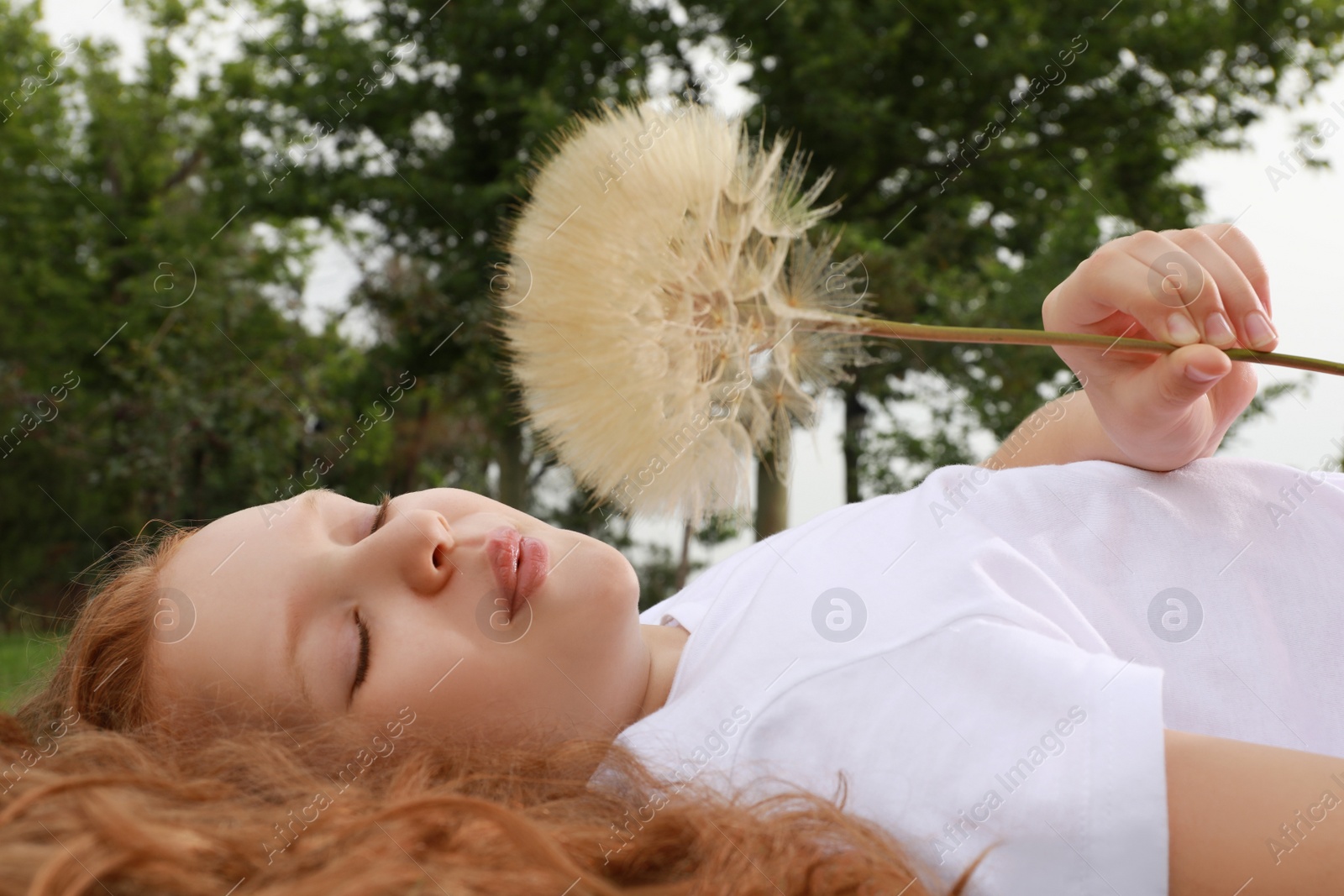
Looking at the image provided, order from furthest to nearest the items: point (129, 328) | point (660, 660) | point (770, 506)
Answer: point (129, 328), point (770, 506), point (660, 660)

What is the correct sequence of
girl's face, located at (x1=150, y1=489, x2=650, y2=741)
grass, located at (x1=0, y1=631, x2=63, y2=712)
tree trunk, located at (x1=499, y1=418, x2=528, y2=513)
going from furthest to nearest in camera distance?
tree trunk, located at (x1=499, y1=418, x2=528, y2=513) → grass, located at (x1=0, y1=631, x2=63, y2=712) → girl's face, located at (x1=150, y1=489, x2=650, y2=741)

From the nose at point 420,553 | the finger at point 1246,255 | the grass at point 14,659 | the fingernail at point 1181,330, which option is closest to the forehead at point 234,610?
the nose at point 420,553

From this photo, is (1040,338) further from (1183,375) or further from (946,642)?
(946,642)

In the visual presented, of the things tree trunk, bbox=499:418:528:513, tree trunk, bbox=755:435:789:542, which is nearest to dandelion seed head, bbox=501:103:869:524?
tree trunk, bbox=755:435:789:542

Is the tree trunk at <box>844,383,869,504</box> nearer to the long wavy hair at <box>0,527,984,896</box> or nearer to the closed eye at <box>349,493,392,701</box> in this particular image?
the closed eye at <box>349,493,392,701</box>

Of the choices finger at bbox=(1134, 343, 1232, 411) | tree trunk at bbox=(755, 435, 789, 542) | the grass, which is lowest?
the grass

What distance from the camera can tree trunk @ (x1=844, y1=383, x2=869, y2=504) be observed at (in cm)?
852

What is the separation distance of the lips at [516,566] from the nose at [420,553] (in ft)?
0.24

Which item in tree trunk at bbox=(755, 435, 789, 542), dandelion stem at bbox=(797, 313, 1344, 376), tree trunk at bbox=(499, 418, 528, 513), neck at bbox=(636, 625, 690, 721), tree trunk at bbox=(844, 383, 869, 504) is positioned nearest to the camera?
dandelion stem at bbox=(797, 313, 1344, 376)

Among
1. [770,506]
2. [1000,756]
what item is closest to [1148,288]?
[1000,756]

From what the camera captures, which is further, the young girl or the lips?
the lips

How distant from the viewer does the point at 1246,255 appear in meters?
1.36

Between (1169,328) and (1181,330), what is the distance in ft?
0.04

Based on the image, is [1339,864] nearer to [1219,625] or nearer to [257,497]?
[1219,625]
